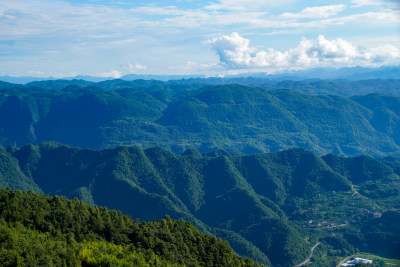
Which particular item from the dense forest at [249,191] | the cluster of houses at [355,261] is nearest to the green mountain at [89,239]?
the dense forest at [249,191]

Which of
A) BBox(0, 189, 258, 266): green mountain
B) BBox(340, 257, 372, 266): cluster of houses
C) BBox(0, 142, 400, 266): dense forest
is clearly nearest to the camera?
BBox(0, 189, 258, 266): green mountain

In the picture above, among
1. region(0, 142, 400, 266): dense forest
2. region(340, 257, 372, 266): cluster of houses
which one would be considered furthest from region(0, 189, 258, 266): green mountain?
region(340, 257, 372, 266): cluster of houses

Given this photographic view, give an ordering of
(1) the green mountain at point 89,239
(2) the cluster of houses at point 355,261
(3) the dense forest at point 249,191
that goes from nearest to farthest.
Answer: (1) the green mountain at point 89,239 < (2) the cluster of houses at point 355,261 < (3) the dense forest at point 249,191

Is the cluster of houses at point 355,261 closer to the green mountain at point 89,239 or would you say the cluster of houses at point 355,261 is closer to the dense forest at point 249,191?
the dense forest at point 249,191

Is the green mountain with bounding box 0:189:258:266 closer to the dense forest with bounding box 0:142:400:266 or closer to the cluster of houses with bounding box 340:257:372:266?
the dense forest with bounding box 0:142:400:266

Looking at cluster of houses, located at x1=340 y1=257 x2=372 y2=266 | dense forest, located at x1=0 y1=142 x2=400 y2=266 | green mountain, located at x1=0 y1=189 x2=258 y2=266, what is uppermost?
green mountain, located at x1=0 y1=189 x2=258 y2=266

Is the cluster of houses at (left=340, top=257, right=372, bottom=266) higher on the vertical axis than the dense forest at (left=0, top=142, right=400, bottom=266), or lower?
lower

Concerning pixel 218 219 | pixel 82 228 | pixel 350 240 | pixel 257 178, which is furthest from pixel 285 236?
pixel 82 228
